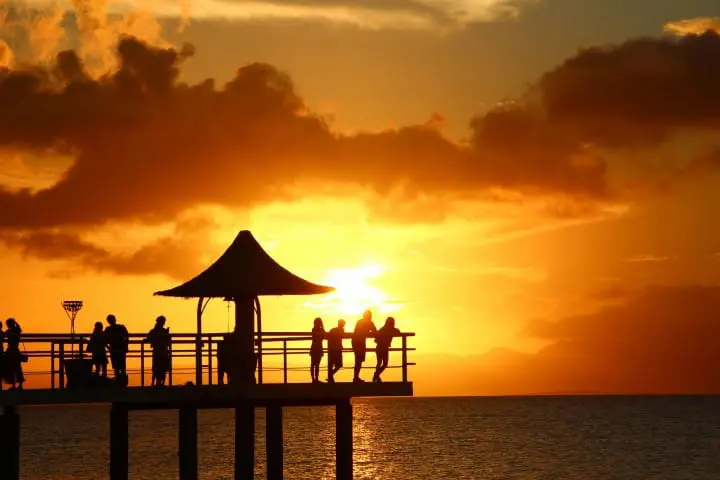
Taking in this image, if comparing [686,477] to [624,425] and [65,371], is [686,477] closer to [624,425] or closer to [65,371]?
[65,371]

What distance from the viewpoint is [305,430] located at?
546 ft

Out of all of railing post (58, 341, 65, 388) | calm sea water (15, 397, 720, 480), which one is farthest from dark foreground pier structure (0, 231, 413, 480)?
calm sea water (15, 397, 720, 480)

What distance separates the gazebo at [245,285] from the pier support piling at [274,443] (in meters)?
5.90

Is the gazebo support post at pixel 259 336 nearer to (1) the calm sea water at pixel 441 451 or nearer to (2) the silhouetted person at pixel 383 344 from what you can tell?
(2) the silhouetted person at pixel 383 344

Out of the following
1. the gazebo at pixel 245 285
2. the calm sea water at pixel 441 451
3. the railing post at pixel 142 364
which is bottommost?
the calm sea water at pixel 441 451

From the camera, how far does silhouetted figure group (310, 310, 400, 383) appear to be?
113 feet

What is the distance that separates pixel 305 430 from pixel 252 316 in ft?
436

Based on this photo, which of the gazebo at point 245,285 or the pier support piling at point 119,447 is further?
the pier support piling at point 119,447

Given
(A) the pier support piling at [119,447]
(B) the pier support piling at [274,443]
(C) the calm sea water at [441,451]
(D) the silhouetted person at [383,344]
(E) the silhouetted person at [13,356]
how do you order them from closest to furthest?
(E) the silhouetted person at [13,356] → (D) the silhouetted person at [383,344] → (A) the pier support piling at [119,447] → (B) the pier support piling at [274,443] → (C) the calm sea water at [441,451]

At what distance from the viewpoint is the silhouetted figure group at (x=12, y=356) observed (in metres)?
32.5

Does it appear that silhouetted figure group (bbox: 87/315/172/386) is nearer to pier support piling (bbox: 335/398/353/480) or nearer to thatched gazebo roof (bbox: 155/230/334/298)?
thatched gazebo roof (bbox: 155/230/334/298)

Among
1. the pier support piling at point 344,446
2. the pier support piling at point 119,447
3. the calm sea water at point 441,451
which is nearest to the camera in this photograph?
the pier support piling at point 344,446

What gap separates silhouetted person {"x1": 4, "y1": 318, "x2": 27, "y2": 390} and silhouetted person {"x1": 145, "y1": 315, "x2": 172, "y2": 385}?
323 centimetres

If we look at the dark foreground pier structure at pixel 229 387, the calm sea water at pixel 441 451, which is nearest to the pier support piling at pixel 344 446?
the dark foreground pier structure at pixel 229 387
